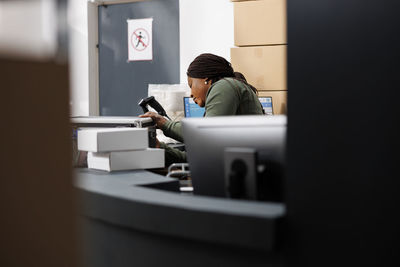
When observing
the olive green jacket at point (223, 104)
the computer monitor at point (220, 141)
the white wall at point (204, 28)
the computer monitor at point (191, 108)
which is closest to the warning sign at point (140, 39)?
the white wall at point (204, 28)

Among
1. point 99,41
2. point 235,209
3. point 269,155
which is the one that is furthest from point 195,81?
point 99,41

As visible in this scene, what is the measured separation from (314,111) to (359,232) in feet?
0.77

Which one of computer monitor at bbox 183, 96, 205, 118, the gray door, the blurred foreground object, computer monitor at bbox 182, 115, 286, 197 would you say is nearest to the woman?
computer monitor at bbox 182, 115, 286, 197

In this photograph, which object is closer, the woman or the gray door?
the woman

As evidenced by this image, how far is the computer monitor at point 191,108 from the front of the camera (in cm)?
382

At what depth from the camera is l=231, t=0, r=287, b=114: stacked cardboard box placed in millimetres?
3682

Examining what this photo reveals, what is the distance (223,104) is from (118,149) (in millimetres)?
660

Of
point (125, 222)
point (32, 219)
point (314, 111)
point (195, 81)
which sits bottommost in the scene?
point (125, 222)

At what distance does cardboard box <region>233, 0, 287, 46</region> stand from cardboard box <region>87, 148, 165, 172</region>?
7.40 feet

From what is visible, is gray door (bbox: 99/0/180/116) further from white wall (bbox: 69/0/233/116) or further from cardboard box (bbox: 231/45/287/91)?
cardboard box (bbox: 231/45/287/91)

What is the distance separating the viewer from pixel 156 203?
980mm

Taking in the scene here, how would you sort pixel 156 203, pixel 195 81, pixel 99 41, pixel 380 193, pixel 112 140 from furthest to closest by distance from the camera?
1. pixel 99 41
2. pixel 195 81
3. pixel 112 140
4. pixel 156 203
5. pixel 380 193

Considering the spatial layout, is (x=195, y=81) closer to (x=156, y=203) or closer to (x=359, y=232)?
(x=156, y=203)

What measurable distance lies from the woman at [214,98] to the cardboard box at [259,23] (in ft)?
4.62
